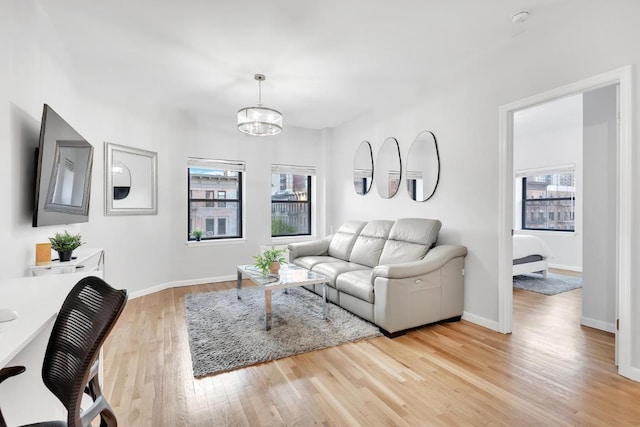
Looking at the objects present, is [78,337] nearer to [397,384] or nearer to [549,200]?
[397,384]

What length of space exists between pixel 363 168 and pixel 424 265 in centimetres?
226

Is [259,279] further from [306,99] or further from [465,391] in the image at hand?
[306,99]

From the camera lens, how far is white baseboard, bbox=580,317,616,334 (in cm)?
287

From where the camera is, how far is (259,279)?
10.2ft

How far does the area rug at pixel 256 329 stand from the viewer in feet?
7.98

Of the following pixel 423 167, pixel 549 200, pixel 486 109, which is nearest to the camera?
pixel 486 109

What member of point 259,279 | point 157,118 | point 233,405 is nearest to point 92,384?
point 233,405

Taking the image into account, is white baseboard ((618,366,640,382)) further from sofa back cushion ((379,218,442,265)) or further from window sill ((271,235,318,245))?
window sill ((271,235,318,245))

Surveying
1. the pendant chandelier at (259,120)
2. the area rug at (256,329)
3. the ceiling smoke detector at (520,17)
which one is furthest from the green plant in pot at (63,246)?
A: the ceiling smoke detector at (520,17)

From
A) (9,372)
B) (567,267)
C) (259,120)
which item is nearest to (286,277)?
(259,120)

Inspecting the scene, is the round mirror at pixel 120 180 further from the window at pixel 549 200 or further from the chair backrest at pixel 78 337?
the window at pixel 549 200

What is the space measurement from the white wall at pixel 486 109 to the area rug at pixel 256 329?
54.3 inches

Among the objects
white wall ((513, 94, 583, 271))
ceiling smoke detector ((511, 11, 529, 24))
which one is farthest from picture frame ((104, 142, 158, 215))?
white wall ((513, 94, 583, 271))

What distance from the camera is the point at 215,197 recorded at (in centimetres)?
510
